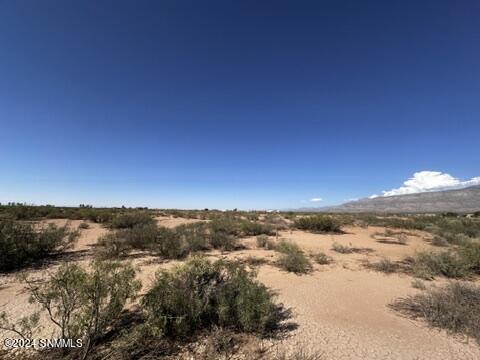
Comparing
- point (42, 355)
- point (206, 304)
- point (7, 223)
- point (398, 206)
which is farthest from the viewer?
point (398, 206)

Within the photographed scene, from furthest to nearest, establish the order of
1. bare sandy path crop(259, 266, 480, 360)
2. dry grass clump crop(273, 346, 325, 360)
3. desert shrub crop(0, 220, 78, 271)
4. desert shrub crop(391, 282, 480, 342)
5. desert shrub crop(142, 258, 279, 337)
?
desert shrub crop(0, 220, 78, 271) < desert shrub crop(391, 282, 480, 342) < desert shrub crop(142, 258, 279, 337) < bare sandy path crop(259, 266, 480, 360) < dry grass clump crop(273, 346, 325, 360)

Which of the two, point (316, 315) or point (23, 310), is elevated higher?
point (23, 310)

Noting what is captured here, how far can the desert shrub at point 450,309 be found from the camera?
173 inches

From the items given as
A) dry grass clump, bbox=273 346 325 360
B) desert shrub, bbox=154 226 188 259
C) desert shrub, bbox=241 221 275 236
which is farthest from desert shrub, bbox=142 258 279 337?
desert shrub, bbox=241 221 275 236

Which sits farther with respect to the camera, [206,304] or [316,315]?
[316,315]

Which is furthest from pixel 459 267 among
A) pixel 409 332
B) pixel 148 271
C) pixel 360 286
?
pixel 148 271

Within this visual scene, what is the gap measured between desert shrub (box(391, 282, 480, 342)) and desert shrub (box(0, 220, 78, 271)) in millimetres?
11225

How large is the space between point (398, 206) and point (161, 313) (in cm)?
16794

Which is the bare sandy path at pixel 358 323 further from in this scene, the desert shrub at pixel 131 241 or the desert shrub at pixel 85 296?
the desert shrub at pixel 131 241

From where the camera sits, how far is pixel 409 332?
174 inches

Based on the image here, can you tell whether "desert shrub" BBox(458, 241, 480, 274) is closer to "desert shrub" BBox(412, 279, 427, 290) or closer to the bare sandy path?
the bare sandy path

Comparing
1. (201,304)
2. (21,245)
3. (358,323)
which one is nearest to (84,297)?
(201,304)

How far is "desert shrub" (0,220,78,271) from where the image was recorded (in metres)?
7.57

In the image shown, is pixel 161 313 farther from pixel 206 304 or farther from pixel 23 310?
pixel 23 310
